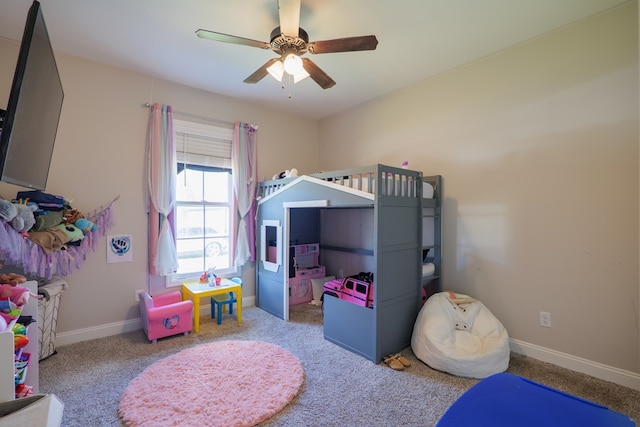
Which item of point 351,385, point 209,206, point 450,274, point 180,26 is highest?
point 180,26

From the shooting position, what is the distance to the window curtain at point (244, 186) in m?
3.51

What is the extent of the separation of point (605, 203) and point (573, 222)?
219 millimetres

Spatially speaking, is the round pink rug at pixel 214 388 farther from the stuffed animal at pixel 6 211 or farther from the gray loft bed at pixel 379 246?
the stuffed animal at pixel 6 211

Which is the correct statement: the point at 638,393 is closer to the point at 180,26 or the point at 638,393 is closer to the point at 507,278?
the point at 507,278

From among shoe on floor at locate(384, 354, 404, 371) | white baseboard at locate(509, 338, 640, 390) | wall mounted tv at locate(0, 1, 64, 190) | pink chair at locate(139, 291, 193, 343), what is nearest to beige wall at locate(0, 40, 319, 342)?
pink chair at locate(139, 291, 193, 343)

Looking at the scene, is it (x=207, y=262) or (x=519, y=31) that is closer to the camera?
(x=519, y=31)

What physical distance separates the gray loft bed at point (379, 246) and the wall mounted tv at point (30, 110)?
1902 mm

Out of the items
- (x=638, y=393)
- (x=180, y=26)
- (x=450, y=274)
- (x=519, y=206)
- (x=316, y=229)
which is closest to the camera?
(x=638, y=393)

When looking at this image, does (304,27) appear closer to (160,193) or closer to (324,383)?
(160,193)

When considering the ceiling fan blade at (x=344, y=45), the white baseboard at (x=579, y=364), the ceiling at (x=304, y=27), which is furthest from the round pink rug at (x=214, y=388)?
the ceiling at (x=304, y=27)

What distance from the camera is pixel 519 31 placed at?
89.4 inches

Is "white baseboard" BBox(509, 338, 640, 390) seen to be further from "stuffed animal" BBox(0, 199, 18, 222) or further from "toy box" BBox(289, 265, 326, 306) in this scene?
"stuffed animal" BBox(0, 199, 18, 222)

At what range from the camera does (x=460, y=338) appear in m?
2.35

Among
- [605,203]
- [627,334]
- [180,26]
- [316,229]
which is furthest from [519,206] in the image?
[180,26]
